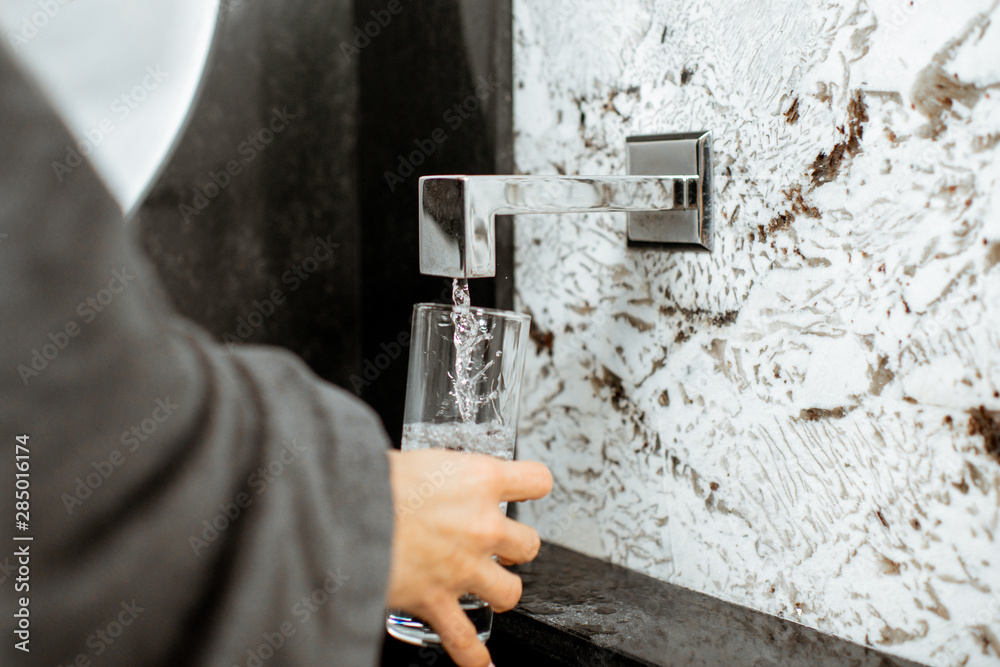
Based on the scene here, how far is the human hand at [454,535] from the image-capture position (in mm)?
394

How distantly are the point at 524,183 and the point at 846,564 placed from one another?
1.04 feet

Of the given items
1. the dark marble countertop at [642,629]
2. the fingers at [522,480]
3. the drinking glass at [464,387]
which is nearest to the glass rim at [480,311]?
the drinking glass at [464,387]

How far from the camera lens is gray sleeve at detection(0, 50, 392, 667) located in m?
0.27

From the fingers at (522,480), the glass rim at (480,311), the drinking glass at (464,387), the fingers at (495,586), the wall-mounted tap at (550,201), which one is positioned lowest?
the fingers at (495,586)

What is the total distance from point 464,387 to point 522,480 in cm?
10

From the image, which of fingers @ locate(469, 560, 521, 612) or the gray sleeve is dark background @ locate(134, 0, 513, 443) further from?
the gray sleeve

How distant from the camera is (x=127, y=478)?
0.93 ft

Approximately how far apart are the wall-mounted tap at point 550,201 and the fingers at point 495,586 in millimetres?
180

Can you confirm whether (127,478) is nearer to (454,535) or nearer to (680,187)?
(454,535)

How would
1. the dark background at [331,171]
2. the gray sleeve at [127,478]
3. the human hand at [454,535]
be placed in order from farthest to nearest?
the dark background at [331,171], the human hand at [454,535], the gray sleeve at [127,478]

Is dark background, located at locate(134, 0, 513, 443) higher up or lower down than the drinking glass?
higher up

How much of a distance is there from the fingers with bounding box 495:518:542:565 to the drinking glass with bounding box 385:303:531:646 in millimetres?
66

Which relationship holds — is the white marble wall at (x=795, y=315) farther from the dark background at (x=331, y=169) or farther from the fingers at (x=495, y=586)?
the fingers at (x=495, y=586)

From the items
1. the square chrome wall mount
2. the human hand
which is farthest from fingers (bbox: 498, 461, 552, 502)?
the square chrome wall mount
